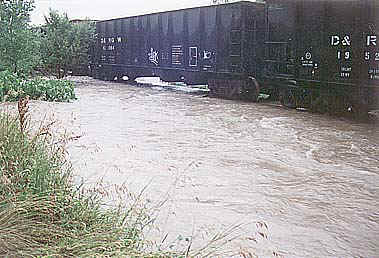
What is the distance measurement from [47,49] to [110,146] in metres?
15.4

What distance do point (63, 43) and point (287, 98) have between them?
12.3 meters

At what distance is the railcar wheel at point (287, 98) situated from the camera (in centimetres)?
1232

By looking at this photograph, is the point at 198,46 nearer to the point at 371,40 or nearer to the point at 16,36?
the point at 16,36

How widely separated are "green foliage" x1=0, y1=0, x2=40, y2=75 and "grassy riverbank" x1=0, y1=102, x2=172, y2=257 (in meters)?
12.1

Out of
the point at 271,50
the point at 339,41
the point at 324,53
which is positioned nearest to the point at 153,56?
the point at 271,50

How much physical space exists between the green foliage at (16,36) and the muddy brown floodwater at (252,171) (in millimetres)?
4738

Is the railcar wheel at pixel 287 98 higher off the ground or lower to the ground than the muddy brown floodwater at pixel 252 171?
higher

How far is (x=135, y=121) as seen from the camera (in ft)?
33.6

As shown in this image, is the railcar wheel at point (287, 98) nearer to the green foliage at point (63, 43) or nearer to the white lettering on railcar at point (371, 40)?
the white lettering on railcar at point (371, 40)

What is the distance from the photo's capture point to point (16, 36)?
15281 mm

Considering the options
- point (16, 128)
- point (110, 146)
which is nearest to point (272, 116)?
point (110, 146)

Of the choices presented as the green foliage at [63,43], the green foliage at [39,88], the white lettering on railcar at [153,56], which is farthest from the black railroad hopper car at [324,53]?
the green foliage at [63,43]

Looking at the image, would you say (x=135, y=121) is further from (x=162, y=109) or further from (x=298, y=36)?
(x=298, y=36)

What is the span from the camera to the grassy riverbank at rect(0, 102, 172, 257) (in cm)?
292
